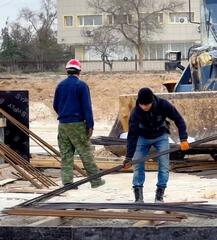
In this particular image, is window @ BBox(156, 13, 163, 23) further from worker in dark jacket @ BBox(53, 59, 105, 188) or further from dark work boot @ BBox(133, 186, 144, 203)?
dark work boot @ BBox(133, 186, 144, 203)

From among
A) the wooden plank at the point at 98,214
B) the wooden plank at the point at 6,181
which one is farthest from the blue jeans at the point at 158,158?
the wooden plank at the point at 6,181

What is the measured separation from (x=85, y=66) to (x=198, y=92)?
5399 centimetres

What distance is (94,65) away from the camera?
69.1 m

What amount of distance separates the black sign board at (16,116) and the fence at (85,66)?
4776cm

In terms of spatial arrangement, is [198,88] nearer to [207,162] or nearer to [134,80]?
[207,162]

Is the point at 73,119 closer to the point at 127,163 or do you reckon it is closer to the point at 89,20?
the point at 127,163

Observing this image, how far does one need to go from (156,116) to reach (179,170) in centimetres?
531

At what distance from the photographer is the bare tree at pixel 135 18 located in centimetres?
6544

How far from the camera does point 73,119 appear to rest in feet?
39.8

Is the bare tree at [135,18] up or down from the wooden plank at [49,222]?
up

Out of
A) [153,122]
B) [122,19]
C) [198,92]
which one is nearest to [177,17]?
[122,19]

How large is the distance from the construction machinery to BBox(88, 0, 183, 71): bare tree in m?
44.0

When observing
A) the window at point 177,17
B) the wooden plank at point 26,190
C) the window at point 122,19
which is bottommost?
the wooden plank at point 26,190

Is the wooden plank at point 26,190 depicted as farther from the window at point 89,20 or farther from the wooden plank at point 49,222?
the window at point 89,20
